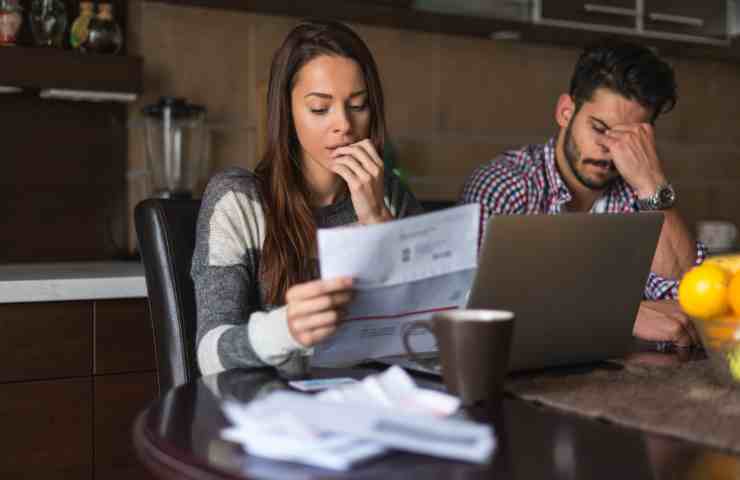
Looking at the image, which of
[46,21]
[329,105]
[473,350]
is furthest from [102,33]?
[473,350]

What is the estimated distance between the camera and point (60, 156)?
2.62 m

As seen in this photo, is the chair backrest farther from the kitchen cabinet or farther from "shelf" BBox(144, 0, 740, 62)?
the kitchen cabinet

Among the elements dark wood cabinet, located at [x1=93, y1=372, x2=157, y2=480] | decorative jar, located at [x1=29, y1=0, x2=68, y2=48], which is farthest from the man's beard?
decorative jar, located at [x1=29, y1=0, x2=68, y2=48]

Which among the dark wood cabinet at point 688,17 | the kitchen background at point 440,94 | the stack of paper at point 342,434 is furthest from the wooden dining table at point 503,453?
the dark wood cabinet at point 688,17

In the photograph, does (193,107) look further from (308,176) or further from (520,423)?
(520,423)

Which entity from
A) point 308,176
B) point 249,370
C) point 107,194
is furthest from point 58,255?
point 249,370

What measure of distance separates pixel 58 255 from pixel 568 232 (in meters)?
1.88

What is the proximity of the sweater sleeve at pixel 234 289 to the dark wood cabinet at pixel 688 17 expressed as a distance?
222cm

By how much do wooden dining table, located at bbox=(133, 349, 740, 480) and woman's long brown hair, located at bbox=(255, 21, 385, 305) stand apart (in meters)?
0.55

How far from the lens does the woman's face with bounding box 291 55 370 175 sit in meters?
1.57

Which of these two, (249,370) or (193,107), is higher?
(193,107)

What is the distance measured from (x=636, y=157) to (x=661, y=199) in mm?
108

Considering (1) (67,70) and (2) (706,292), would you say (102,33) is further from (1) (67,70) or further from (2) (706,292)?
(2) (706,292)

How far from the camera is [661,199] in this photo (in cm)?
206
